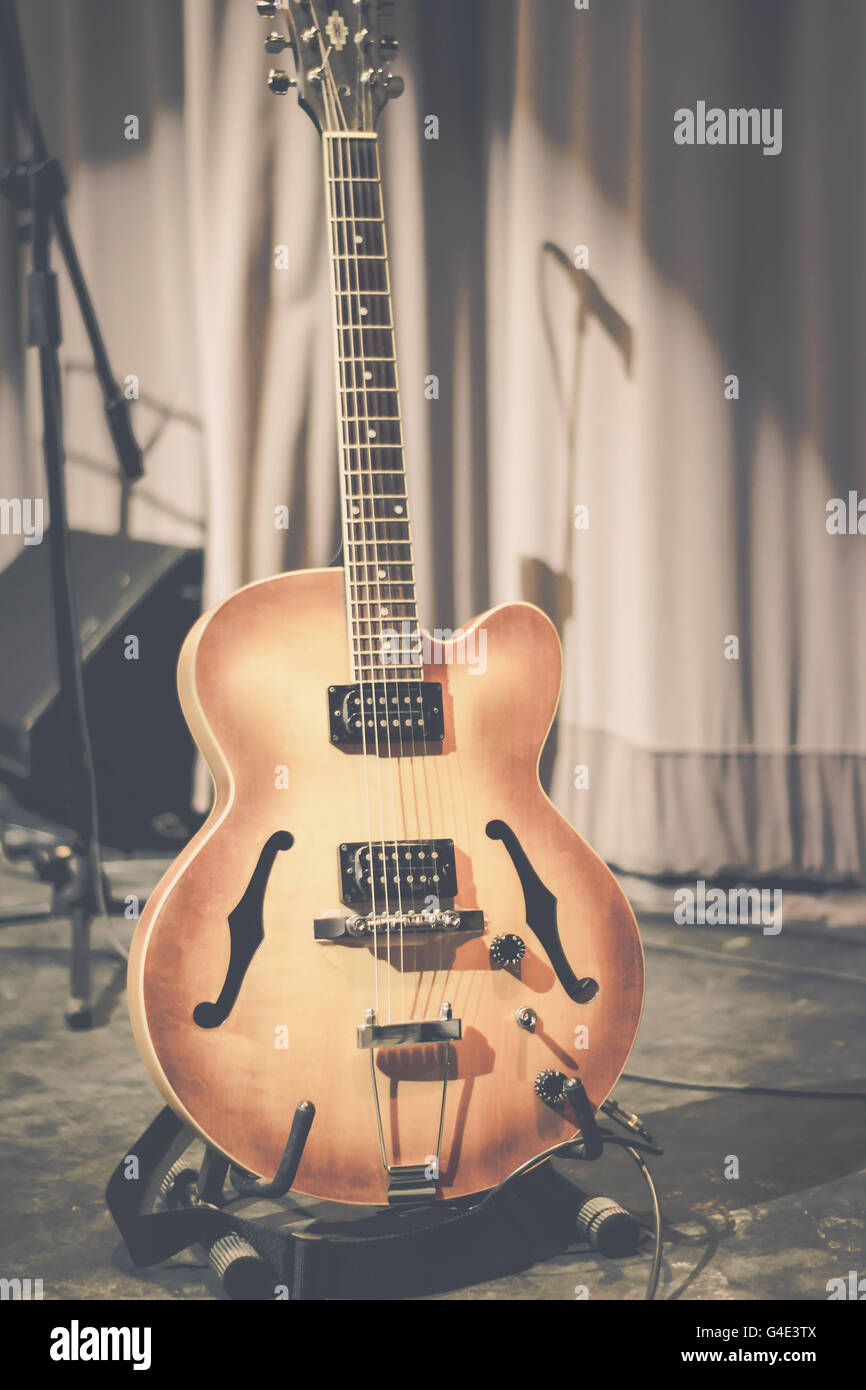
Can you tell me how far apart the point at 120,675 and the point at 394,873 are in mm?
1524

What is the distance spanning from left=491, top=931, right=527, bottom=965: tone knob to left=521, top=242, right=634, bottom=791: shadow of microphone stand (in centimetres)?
124

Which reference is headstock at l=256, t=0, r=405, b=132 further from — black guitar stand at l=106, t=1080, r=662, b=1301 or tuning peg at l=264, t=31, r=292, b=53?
black guitar stand at l=106, t=1080, r=662, b=1301

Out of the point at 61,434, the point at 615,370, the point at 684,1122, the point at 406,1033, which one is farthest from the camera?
the point at 615,370

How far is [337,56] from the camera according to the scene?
1.44 meters

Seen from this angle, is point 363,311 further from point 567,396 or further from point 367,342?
point 567,396

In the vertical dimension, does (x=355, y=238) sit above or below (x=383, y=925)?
above

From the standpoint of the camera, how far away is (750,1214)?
143 cm

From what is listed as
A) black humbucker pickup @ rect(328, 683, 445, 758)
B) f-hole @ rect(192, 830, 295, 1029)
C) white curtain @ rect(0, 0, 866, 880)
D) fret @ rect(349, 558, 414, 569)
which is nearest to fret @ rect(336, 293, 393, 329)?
fret @ rect(349, 558, 414, 569)

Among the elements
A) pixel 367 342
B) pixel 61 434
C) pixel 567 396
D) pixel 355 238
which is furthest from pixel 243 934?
pixel 567 396

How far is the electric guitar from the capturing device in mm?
1250
